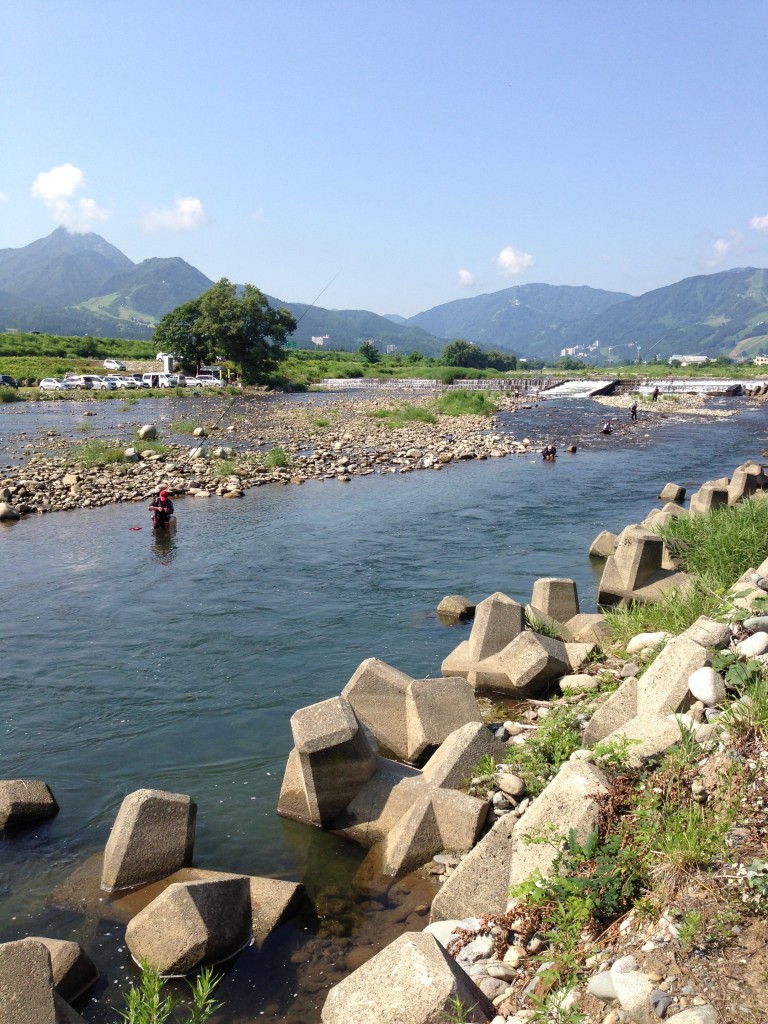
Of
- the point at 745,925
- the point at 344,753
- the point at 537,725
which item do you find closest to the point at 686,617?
the point at 537,725

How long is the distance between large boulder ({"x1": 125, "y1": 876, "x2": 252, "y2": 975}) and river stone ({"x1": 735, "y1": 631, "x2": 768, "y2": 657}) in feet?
16.4

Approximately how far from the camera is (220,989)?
19.6 ft

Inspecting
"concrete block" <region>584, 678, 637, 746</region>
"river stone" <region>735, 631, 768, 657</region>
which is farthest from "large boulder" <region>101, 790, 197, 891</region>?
"river stone" <region>735, 631, 768, 657</region>

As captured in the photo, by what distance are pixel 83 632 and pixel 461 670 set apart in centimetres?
699

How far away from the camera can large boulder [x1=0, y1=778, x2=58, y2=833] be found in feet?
26.6

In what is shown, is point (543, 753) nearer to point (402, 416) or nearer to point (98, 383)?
point (402, 416)

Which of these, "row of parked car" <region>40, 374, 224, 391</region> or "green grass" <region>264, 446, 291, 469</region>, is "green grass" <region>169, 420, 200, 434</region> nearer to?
"green grass" <region>264, 446, 291, 469</region>

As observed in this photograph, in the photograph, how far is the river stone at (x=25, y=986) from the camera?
4.54m

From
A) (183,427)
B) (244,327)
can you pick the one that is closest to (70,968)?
(183,427)

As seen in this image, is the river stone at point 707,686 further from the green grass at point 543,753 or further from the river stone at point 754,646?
the green grass at point 543,753

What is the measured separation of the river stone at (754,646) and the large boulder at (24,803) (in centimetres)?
722

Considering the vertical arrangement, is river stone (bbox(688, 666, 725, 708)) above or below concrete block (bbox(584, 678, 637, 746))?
above

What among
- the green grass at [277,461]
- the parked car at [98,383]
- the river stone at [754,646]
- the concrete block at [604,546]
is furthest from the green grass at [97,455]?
the parked car at [98,383]

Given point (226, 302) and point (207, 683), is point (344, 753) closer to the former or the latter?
point (207, 683)
